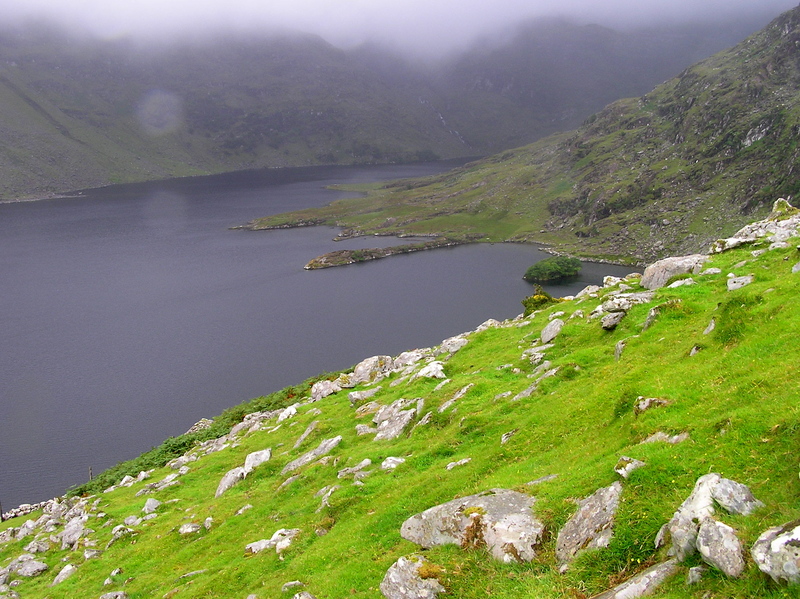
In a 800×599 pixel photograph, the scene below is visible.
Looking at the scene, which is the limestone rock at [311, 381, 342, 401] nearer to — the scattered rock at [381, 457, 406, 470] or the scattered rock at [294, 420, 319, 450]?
the scattered rock at [294, 420, 319, 450]

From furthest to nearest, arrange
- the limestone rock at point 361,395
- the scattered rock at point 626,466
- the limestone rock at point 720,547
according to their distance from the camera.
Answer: the limestone rock at point 361,395
the scattered rock at point 626,466
the limestone rock at point 720,547

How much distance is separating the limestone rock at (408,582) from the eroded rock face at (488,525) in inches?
37.4

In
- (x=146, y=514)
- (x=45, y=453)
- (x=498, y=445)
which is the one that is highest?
(x=498, y=445)

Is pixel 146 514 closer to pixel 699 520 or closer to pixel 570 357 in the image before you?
pixel 570 357

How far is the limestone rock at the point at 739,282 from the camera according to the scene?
25673 millimetres

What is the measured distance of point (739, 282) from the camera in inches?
1027

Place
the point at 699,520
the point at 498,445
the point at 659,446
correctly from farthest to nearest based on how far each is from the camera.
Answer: the point at 498,445
the point at 659,446
the point at 699,520

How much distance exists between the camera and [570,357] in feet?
85.8

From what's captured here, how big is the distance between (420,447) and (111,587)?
18236 mm

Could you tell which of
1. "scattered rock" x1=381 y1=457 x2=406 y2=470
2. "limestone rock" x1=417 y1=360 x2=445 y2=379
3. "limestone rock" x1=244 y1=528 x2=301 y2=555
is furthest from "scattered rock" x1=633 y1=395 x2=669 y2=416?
"limestone rock" x1=417 y1=360 x2=445 y2=379

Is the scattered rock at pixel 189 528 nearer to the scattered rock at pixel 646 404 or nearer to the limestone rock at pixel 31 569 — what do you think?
the limestone rock at pixel 31 569

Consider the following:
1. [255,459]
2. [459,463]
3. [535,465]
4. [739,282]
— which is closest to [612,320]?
[739,282]

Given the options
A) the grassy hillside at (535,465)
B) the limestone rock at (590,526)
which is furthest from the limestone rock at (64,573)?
the limestone rock at (590,526)

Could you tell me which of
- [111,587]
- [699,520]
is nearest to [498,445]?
[699,520]
